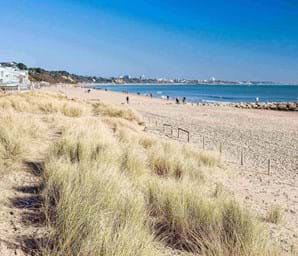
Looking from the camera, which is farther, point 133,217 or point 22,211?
point 22,211

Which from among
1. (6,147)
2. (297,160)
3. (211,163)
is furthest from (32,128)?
(297,160)

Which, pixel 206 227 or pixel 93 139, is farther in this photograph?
pixel 93 139

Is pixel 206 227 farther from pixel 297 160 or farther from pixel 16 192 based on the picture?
pixel 297 160

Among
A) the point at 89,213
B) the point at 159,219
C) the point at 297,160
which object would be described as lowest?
the point at 297,160

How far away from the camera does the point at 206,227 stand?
3.92 meters

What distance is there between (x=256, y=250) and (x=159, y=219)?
131 centimetres

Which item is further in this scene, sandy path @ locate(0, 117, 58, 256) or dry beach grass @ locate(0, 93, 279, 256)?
sandy path @ locate(0, 117, 58, 256)

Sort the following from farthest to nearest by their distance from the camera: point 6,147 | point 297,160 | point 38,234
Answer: point 297,160 < point 6,147 < point 38,234

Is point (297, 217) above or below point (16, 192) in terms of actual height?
below

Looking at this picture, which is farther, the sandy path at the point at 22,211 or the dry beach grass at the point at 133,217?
the sandy path at the point at 22,211

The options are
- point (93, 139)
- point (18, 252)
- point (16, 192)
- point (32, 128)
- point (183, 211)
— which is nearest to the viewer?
point (18, 252)

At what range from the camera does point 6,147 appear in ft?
21.1

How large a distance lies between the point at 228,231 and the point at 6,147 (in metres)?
4.27

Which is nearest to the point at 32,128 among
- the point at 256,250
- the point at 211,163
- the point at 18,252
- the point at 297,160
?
the point at 211,163
